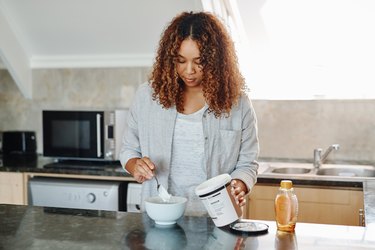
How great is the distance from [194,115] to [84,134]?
4.78 ft

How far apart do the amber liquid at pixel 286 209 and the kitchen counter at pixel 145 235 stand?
0.03 metres

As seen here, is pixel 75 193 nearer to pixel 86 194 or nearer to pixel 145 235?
pixel 86 194

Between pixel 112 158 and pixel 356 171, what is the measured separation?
1514 mm

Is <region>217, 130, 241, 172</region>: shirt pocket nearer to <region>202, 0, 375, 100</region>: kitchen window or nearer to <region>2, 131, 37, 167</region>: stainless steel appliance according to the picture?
<region>202, 0, 375, 100</region>: kitchen window

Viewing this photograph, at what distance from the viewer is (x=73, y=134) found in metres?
3.05

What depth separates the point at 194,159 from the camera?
171 centimetres

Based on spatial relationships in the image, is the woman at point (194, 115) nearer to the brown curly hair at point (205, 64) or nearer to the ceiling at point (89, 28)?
the brown curly hair at point (205, 64)

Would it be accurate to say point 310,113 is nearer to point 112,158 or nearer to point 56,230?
point 112,158

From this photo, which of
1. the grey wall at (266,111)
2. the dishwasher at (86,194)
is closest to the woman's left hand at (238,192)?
the dishwasher at (86,194)

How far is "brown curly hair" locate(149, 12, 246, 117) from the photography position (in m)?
1.66

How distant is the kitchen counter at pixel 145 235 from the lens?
127 cm

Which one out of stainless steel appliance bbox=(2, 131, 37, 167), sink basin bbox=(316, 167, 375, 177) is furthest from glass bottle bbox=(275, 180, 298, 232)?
stainless steel appliance bbox=(2, 131, 37, 167)

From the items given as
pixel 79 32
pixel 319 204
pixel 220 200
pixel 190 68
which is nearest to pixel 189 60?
pixel 190 68

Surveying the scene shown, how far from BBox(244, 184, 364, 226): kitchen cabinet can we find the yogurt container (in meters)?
1.23
